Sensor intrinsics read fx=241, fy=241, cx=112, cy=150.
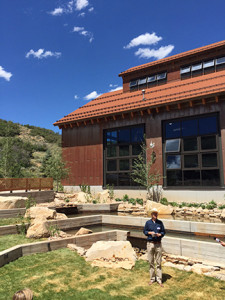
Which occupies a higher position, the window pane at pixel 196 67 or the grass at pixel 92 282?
the window pane at pixel 196 67

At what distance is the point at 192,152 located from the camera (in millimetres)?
20453

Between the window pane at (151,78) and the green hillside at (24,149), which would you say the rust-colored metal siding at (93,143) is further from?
the window pane at (151,78)

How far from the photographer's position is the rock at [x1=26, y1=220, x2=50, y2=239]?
1051cm

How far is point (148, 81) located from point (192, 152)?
11724 millimetres

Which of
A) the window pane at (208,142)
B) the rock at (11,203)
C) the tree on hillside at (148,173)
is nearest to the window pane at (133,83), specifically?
the tree on hillside at (148,173)

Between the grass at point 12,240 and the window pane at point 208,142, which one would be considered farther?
the window pane at point 208,142

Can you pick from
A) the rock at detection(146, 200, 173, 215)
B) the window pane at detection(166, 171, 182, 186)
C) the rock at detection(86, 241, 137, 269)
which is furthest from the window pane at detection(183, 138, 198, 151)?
the rock at detection(86, 241, 137, 269)

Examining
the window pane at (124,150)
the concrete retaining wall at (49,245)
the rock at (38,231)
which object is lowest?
the concrete retaining wall at (49,245)

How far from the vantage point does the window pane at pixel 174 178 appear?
825 inches

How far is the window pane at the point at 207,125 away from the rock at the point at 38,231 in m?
15.1

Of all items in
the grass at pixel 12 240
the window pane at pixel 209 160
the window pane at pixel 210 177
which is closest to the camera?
the grass at pixel 12 240

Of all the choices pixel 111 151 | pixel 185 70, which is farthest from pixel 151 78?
pixel 111 151

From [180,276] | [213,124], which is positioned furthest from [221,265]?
[213,124]

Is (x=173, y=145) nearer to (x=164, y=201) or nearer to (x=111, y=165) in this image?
(x=164, y=201)
